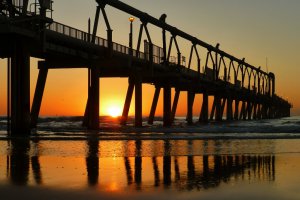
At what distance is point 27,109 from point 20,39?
3.96 m

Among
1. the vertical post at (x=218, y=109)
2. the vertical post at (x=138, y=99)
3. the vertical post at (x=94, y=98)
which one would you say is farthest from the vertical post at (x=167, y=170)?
the vertical post at (x=218, y=109)

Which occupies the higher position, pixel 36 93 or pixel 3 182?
pixel 36 93

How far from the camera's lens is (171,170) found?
11852mm

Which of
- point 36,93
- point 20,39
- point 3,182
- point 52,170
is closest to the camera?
point 3,182

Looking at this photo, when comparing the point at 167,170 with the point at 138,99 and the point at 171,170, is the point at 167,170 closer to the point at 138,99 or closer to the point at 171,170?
the point at 171,170

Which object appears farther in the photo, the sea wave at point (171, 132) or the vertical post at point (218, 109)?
the vertical post at point (218, 109)

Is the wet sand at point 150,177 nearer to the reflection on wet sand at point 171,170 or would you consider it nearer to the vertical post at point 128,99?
the reflection on wet sand at point 171,170

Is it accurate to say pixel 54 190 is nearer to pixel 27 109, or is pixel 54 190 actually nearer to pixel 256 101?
pixel 27 109

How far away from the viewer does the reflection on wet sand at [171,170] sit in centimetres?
976

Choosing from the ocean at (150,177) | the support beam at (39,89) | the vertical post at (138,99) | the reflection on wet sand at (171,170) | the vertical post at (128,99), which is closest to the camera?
the ocean at (150,177)

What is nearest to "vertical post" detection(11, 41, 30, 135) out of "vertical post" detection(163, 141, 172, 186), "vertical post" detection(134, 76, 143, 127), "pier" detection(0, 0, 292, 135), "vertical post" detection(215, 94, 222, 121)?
"pier" detection(0, 0, 292, 135)

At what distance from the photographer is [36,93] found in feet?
144

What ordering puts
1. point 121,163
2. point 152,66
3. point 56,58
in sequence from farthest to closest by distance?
point 152,66, point 56,58, point 121,163

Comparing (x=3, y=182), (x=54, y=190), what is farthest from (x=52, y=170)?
(x=54, y=190)
